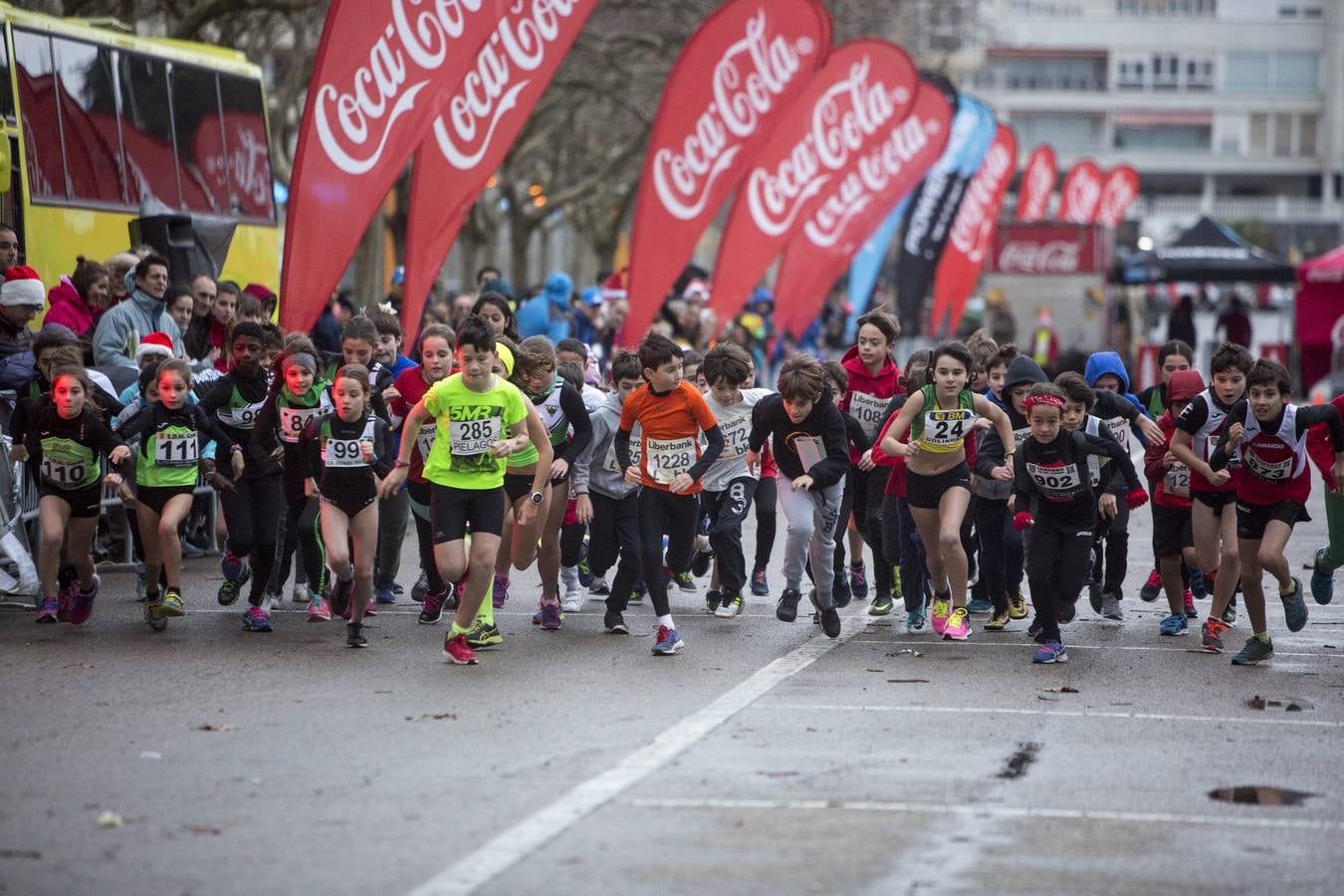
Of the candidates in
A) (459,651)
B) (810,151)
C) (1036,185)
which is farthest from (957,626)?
(1036,185)

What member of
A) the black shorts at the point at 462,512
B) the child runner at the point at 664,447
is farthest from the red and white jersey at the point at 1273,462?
the black shorts at the point at 462,512

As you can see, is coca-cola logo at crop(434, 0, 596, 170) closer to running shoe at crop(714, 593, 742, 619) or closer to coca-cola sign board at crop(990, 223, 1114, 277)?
running shoe at crop(714, 593, 742, 619)

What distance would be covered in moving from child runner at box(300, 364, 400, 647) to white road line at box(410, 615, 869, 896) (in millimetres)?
1652

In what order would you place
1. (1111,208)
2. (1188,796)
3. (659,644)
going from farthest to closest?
(1111,208), (659,644), (1188,796)

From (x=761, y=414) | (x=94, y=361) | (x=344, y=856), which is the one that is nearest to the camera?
(x=344, y=856)

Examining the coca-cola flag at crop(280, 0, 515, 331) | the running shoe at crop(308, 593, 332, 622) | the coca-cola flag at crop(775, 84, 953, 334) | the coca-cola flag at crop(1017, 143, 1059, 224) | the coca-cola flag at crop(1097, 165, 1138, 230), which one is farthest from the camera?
the coca-cola flag at crop(1097, 165, 1138, 230)

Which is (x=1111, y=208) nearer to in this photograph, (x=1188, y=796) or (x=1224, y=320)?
(x=1224, y=320)

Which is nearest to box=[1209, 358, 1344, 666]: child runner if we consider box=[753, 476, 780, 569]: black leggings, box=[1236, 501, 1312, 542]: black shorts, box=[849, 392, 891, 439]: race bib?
box=[1236, 501, 1312, 542]: black shorts

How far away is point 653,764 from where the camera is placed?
742cm

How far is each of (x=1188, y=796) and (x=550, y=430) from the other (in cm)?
520

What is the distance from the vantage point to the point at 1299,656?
10.4 m

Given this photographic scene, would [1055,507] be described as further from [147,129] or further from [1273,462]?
[147,129]

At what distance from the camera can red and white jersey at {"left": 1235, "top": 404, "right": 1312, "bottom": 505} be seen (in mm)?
10047

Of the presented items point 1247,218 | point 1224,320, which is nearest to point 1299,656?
point 1224,320
